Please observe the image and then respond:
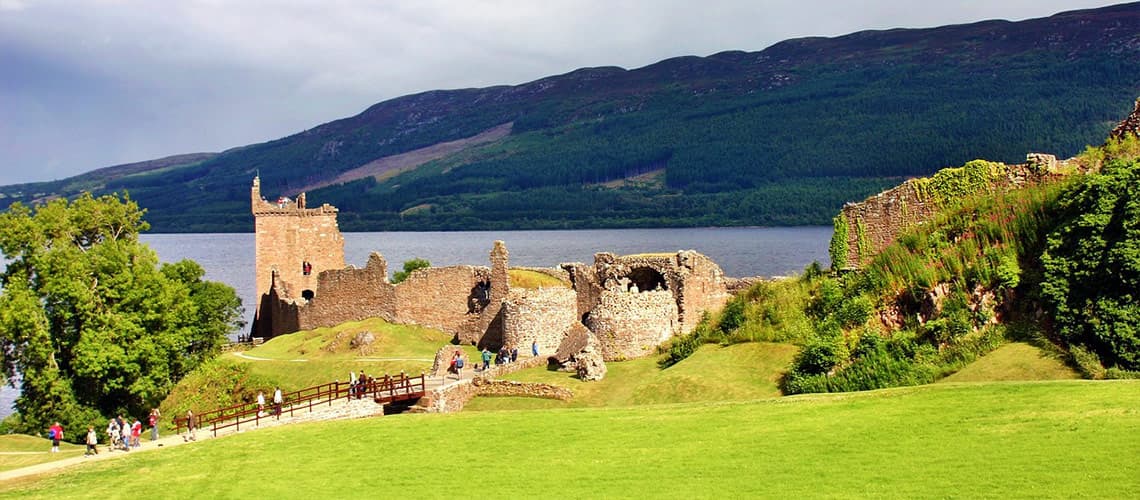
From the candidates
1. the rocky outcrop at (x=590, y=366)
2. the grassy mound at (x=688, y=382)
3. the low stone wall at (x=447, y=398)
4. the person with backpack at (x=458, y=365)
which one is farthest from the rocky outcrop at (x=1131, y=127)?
the person with backpack at (x=458, y=365)

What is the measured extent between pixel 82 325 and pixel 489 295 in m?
17.2

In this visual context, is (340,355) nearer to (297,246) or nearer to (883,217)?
(297,246)

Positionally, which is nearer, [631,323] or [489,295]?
[631,323]

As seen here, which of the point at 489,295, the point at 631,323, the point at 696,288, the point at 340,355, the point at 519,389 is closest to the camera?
the point at 519,389

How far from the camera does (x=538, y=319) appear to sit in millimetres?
45562

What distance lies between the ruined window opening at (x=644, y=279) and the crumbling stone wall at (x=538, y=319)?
275 cm

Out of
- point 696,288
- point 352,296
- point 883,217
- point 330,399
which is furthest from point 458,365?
point 883,217

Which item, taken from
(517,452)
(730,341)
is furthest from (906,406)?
(730,341)

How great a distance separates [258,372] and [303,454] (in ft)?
79.1

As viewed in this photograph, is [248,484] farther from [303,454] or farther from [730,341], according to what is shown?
[730,341]

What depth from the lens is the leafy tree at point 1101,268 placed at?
2678 cm

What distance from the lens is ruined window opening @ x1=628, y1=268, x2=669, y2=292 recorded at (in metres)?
46.4

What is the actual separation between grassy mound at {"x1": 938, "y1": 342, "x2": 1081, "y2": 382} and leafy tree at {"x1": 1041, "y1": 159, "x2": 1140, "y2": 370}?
848mm

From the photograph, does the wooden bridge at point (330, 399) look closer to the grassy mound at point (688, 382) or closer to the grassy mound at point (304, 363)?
the grassy mound at point (688, 382)
